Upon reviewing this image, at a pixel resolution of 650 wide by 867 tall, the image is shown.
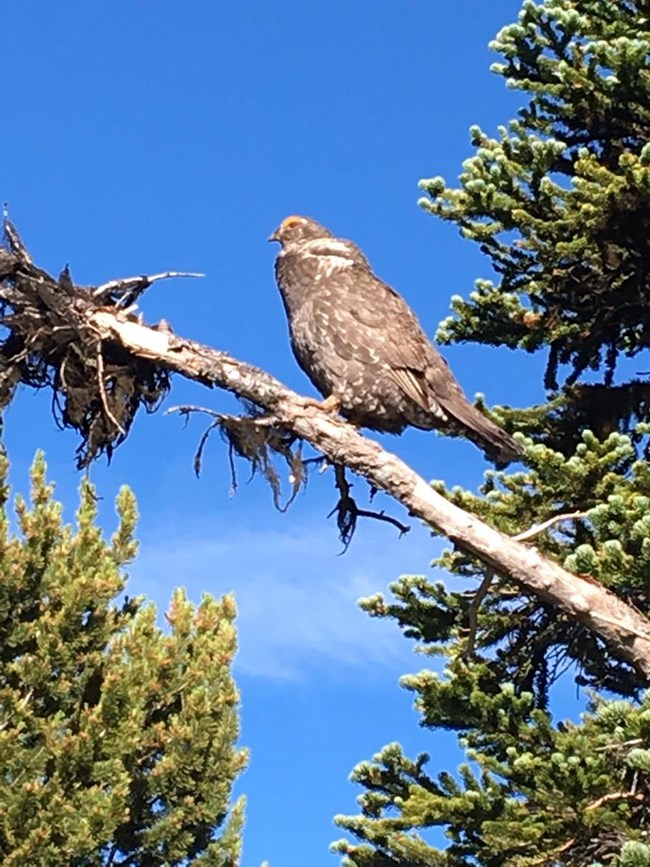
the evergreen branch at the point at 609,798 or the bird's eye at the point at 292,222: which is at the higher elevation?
the bird's eye at the point at 292,222

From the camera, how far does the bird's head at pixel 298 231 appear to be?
22.4 feet

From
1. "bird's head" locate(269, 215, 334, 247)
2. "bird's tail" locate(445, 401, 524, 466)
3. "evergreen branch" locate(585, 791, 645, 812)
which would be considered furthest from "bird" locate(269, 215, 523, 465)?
"evergreen branch" locate(585, 791, 645, 812)

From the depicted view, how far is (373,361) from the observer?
5.77 m

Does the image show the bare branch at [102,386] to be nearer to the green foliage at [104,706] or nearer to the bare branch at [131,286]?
the bare branch at [131,286]

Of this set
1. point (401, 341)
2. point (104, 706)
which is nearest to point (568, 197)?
point (401, 341)

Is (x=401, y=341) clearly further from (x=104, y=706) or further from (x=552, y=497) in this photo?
(x=104, y=706)

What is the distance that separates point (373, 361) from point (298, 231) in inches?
55.7

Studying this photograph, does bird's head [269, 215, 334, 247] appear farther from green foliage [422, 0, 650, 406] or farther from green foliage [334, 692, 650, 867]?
green foliage [334, 692, 650, 867]

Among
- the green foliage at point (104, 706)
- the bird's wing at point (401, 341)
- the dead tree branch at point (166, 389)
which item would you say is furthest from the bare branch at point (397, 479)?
the green foliage at point (104, 706)

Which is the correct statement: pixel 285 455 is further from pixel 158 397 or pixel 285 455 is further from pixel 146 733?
pixel 146 733

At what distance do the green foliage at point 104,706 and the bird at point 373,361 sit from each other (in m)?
3.79

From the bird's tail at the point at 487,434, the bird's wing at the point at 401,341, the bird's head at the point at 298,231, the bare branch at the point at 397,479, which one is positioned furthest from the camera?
the bird's head at the point at 298,231

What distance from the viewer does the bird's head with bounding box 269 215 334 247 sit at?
22.4 ft

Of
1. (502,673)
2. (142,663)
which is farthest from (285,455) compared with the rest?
(142,663)
